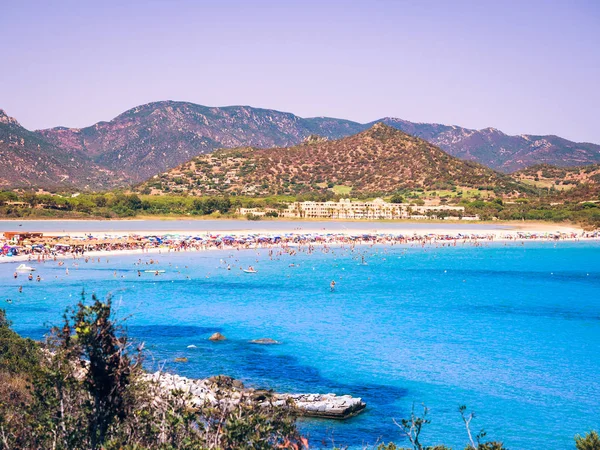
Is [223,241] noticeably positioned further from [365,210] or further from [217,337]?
[365,210]

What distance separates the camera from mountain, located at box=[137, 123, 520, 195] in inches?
6742

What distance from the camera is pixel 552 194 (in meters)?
160

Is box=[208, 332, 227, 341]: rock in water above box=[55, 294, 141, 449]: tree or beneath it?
beneath

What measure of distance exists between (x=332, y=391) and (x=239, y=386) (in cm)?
339

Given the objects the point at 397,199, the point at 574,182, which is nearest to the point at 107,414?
the point at 397,199

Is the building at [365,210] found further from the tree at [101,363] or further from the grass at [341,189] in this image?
the tree at [101,363]

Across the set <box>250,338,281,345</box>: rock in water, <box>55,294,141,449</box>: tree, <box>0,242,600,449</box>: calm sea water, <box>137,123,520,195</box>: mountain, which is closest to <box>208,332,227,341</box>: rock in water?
<box>0,242,600,449</box>: calm sea water

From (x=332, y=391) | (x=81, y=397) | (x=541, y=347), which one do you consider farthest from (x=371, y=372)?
(x=81, y=397)

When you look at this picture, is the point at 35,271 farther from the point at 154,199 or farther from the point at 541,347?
the point at 154,199

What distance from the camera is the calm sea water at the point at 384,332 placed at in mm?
21562

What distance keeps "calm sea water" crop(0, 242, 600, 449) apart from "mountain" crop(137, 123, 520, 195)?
101842 millimetres

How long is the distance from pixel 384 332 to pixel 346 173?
6009 inches

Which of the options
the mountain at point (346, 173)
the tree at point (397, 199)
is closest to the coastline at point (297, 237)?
the tree at point (397, 199)

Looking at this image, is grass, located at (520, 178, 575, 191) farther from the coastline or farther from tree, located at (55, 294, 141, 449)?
tree, located at (55, 294, 141, 449)
